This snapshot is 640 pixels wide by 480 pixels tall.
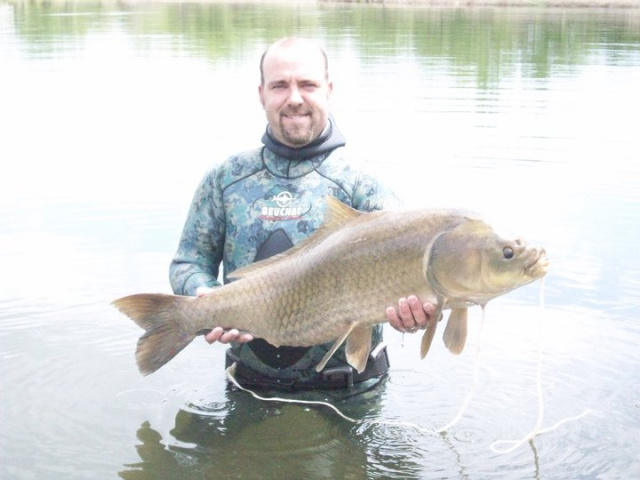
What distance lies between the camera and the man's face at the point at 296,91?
187 inches

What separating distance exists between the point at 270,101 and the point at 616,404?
2803 millimetres

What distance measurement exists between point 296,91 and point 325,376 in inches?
57.8

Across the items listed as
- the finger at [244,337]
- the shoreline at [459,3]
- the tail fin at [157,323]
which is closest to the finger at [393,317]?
the finger at [244,337]

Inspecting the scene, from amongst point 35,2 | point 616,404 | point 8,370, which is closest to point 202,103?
point 8,370

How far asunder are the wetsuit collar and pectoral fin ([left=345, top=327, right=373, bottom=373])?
1062 mm

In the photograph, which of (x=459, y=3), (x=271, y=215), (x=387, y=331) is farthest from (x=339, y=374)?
(x=459, y=3)

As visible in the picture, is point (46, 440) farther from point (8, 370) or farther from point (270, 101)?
point (270, 101)

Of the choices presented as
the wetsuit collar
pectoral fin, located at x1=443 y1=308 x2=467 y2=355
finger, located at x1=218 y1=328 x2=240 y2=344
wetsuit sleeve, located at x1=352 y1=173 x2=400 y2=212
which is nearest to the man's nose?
the wetsuit collar

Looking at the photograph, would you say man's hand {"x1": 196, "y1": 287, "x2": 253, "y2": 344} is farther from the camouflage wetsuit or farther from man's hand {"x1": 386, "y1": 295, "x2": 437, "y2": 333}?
man's hand {"x1": 386, "y1": 295, "x2": 437, "y2": 333}

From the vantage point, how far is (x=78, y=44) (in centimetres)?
3039

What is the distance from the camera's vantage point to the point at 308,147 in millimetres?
4910

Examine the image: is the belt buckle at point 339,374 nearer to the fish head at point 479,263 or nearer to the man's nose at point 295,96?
the fish head at point 479,263

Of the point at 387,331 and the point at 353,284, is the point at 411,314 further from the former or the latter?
the point at 387,331

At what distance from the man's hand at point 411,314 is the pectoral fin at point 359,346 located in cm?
27
